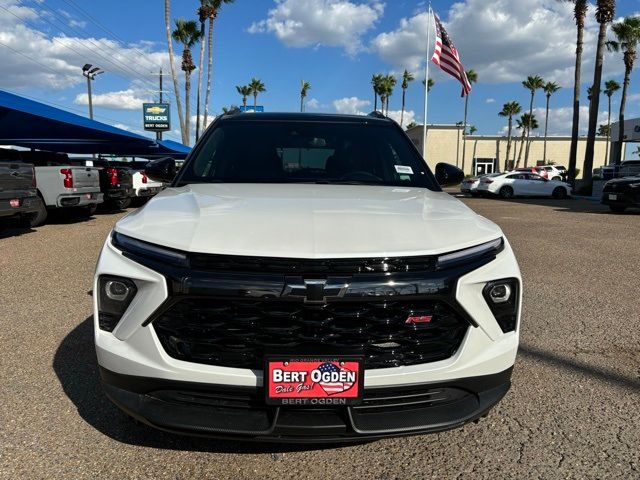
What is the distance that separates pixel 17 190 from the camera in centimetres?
891

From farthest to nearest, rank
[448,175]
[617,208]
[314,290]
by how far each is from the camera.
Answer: [617,208], [448,175], [314,290]

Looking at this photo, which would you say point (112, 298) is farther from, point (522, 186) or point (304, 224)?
point (522, 186)

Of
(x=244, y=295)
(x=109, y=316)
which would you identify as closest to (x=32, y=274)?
(x=109, y=316)

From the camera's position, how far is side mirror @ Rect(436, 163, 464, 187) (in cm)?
384

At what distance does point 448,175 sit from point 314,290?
2.33 meters

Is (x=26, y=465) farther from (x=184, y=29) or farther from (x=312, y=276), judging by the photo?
(x=184, y=29)

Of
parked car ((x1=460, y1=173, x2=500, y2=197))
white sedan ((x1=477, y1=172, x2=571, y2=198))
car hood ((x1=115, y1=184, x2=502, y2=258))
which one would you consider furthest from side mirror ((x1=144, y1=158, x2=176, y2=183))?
parked car ((x1=460, y1=173, x2=500, y2=197))

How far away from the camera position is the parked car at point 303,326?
1892mm

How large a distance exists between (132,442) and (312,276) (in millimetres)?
1331

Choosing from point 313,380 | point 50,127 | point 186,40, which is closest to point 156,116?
point 186,40

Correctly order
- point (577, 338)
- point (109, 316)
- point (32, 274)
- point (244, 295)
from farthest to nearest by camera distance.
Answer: point (32, 274)
point (577, 338)
point (109, 316)
point (244, 295)

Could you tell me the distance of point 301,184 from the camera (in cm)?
307

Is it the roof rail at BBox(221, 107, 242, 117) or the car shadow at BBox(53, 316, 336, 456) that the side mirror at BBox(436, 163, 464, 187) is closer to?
the roof rail at BBox(221, 107, 242, 117)

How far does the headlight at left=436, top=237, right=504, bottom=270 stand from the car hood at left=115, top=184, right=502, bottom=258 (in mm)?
29
